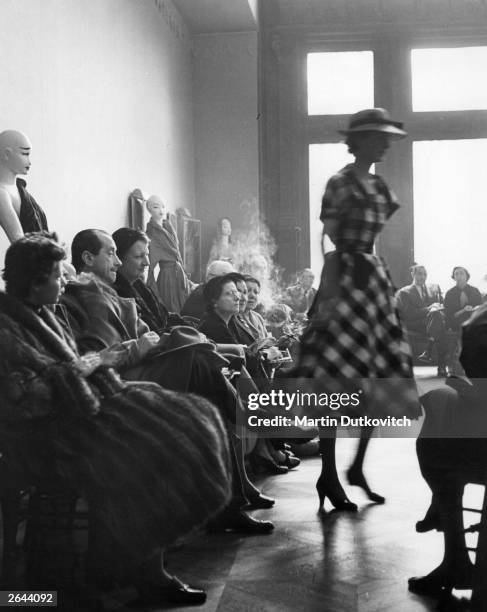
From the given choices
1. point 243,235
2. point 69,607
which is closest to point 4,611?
point 69,607

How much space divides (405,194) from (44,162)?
23.8ft

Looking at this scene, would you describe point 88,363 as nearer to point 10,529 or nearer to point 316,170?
point 10,529

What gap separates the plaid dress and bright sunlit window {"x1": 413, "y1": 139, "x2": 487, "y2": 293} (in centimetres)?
665

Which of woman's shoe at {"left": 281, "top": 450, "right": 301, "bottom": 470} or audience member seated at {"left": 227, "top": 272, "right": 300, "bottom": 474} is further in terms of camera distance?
woman's shoe at {"left": 281, "top": 450, "right": 301, "bottom": 470}

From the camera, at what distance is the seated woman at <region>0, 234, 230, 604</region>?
2467mm

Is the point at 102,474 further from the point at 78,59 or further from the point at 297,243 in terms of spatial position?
the point at 297,243

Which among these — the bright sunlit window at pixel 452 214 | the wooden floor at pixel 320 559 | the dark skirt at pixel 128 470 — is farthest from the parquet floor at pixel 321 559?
the bright sunlit window at pixel 452 214

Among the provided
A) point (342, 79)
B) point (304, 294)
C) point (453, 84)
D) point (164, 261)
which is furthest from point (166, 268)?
point (453, 84)

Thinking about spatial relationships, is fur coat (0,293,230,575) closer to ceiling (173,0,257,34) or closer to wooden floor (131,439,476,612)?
wooden floor (131,439,476,612)

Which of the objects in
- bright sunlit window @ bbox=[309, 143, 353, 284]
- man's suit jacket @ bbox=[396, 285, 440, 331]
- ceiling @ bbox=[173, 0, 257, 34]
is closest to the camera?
man's suit jacket @ bbox=[396, 285, 440, 331]

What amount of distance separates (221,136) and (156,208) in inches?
172

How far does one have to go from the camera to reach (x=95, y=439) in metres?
2.52

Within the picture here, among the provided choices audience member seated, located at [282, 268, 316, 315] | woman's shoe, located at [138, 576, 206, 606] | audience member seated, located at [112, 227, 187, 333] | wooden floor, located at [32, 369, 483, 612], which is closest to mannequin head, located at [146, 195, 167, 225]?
audience member seated, located at [282, 268, 316, 315]

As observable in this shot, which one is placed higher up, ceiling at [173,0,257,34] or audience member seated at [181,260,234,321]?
ceiling at [173,0,257,34]
